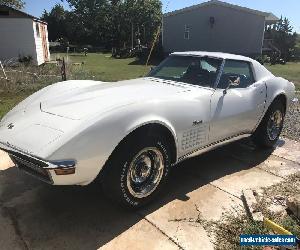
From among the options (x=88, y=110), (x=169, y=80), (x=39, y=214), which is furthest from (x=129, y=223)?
(x=169, y=80)

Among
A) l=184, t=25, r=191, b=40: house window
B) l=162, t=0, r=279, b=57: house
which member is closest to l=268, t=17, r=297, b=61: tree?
l=162, t=0, r=279, b=57: house

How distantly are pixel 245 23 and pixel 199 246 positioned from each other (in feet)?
94.5

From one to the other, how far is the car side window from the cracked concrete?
3.76 feet

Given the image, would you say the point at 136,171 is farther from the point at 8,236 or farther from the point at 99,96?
the point at 8,236

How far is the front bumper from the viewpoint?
293 centimetres

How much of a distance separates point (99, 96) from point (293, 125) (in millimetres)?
4798

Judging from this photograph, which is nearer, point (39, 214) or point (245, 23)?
point (39, 214)

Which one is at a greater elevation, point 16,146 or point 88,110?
point 88,110

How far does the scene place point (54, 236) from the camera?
3.24 meters

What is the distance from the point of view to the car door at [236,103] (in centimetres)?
433

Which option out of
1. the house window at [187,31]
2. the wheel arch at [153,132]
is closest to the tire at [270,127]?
the wheel arch at [153,132]

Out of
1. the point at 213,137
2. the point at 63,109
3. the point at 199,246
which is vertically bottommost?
the point at 199,246

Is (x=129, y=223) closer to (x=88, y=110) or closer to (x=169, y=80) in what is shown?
(x=88, y=110)

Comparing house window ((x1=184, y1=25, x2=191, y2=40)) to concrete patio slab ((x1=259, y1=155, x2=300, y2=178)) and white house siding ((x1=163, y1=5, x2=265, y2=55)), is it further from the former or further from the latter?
concrete patio slab ((x1=259, y1=155, x2=300, y2=178))
